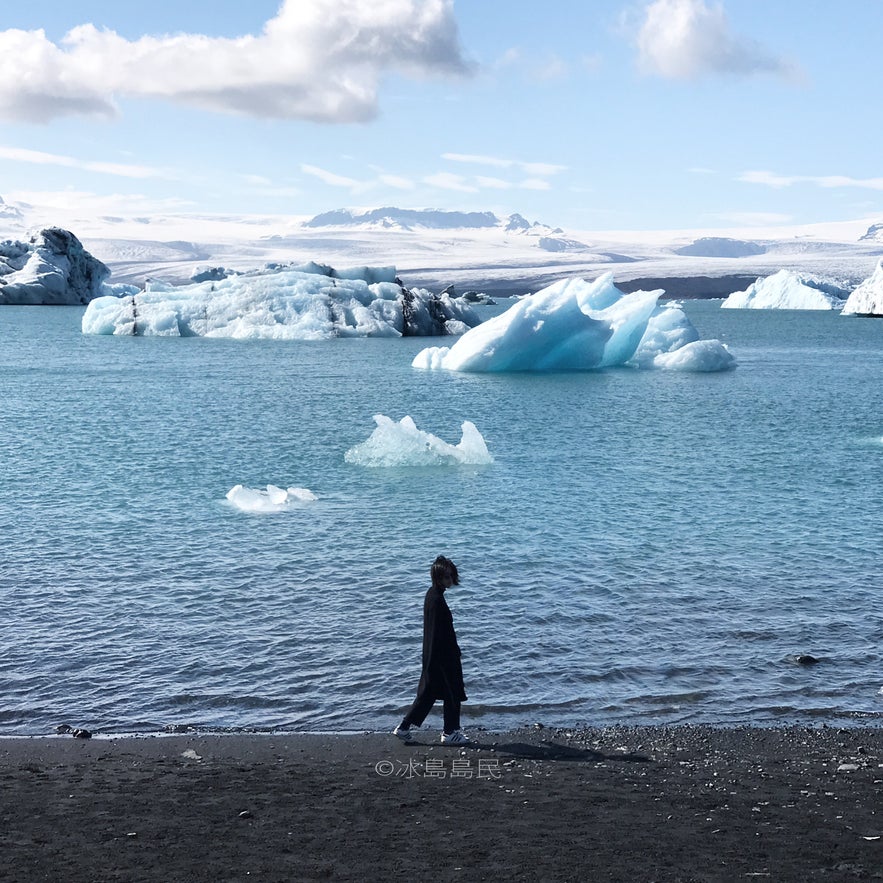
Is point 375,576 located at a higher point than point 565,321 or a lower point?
lower

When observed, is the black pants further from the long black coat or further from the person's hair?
the person's hair

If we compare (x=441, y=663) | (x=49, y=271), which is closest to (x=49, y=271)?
(x=49, y=271)

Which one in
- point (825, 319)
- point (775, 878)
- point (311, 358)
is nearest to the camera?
point (775, 878)

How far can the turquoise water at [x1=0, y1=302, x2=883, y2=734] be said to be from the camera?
10.5 meters

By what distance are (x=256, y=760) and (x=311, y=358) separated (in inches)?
1954

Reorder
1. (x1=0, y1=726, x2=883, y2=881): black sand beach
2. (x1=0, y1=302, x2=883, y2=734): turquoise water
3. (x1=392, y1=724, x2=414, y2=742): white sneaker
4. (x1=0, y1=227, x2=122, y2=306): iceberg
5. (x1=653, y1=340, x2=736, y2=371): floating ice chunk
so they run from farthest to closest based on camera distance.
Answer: (x1=0, y1=227, x2=122, y2=306): iceberg < (x1=653, y1=340, x2=736, y2=371): floating ice chunk < (x1=0, y1=302, x2=883, y2=734): turquoise water < (x1=392, y1=724, x2=414, y2=742): white sneaker < (x1=0, y1=726, x2=883, y2=881): black sand beach

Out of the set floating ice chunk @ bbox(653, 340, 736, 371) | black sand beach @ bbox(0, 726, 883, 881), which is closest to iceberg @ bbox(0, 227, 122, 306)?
floating ice chunk @ bbox(653, 340, 736, 371)

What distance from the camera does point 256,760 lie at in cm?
859

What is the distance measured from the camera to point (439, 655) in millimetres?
8945

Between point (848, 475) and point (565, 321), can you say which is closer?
point (848, 475)

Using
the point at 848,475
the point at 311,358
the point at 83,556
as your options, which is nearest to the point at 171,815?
the point at 83,556

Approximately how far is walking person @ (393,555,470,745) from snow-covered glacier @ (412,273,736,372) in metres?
33.7

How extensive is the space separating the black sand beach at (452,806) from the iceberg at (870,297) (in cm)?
9878

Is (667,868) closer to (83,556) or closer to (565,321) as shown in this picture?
(83,556)
